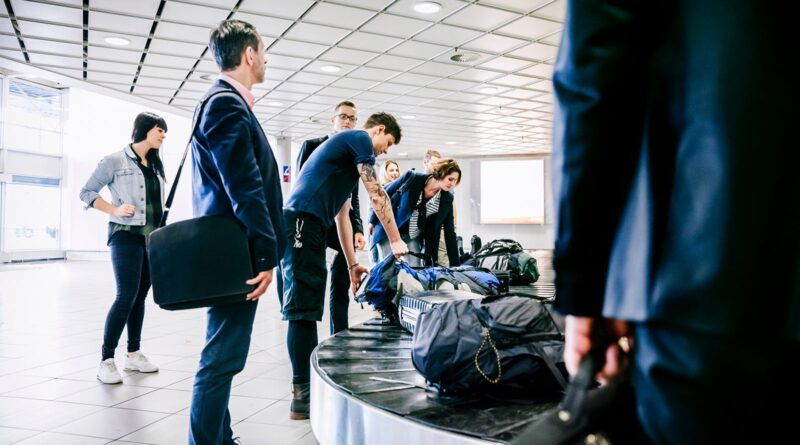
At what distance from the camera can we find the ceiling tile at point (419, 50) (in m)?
7.38

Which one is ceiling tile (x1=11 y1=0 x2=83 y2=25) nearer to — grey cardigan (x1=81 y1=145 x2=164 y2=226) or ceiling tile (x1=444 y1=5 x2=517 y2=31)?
grey cardigan (x1=81 y1=145 x2=164 y2=226)

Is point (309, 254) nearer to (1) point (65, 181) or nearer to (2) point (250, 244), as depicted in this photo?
Result: (2) point (250, 244)

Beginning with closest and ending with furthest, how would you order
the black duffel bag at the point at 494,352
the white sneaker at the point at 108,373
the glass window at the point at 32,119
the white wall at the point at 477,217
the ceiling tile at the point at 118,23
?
the black duffel bag at the point at 494,352 → the white sneaker at the point at 108,373 → the ceiling tile at the point at 118,23 → the glass window at the point at 32,119 → the white wall at the point at 477,217

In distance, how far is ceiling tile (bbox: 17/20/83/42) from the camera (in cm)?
649

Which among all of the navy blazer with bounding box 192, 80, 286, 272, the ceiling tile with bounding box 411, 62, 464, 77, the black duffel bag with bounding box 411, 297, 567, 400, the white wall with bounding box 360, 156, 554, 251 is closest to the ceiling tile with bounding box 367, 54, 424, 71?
the ceiling tile with bounding box 411, 62, 464, 77

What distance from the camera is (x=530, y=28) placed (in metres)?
6.69

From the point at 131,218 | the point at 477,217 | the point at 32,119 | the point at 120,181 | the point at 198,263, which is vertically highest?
the point at 32,119

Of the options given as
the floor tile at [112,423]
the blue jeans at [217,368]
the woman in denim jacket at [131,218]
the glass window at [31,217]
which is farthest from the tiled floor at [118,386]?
the glass window at [31,217]

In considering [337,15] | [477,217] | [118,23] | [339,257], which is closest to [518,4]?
[337,15]

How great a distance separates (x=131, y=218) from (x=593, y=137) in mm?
3265

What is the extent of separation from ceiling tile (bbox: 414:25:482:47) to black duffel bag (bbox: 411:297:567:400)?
213 inches

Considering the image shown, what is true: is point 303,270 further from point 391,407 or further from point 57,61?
point 57,61

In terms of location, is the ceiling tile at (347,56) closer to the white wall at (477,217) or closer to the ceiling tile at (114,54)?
the ceiling tile at (114,54)

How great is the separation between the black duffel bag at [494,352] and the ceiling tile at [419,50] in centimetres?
590
